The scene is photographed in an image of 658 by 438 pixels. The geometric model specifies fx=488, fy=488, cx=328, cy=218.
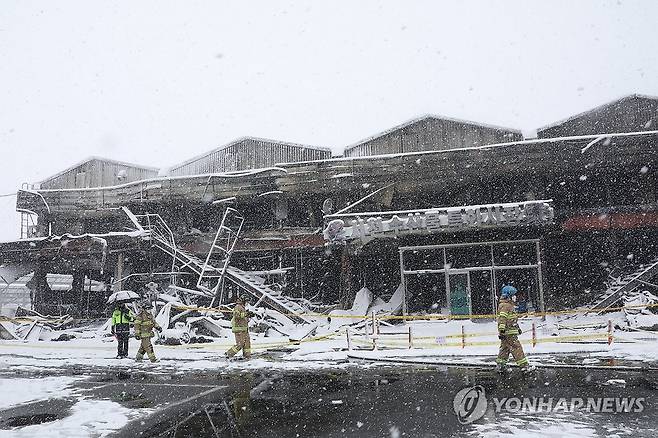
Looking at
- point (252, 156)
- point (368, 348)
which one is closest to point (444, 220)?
point (368, 348)

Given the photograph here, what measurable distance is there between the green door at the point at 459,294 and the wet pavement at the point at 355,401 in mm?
10569

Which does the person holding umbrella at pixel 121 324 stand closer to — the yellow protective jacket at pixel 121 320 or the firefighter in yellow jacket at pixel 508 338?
the yellow protective jacket at pixel 121 320

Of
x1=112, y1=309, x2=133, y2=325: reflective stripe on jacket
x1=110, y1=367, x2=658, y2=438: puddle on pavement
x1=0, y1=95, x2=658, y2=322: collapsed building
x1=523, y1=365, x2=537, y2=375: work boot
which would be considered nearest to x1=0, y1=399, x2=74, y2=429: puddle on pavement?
x1=110, y1=367, x2=658, y2=438: puddle on pavement

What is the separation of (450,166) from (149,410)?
1957cm

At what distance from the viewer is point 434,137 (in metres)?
27.2

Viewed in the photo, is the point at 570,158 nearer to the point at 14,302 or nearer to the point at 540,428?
the point at 540,428

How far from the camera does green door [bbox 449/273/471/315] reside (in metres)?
21.0

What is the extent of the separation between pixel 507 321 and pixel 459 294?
11260mm

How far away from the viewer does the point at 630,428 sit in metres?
5.87

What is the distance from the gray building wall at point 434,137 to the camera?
26.5 meters

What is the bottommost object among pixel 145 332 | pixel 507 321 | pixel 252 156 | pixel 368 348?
pixel 368 348

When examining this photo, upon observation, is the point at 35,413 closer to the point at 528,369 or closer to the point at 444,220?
the point at 528,369

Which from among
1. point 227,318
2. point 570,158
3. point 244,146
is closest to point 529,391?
point 227,318

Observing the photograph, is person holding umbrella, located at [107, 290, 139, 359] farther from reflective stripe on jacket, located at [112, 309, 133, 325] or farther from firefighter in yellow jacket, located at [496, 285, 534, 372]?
→ firefighter in yellow jacket, located at [496, 285, 534, 372]
